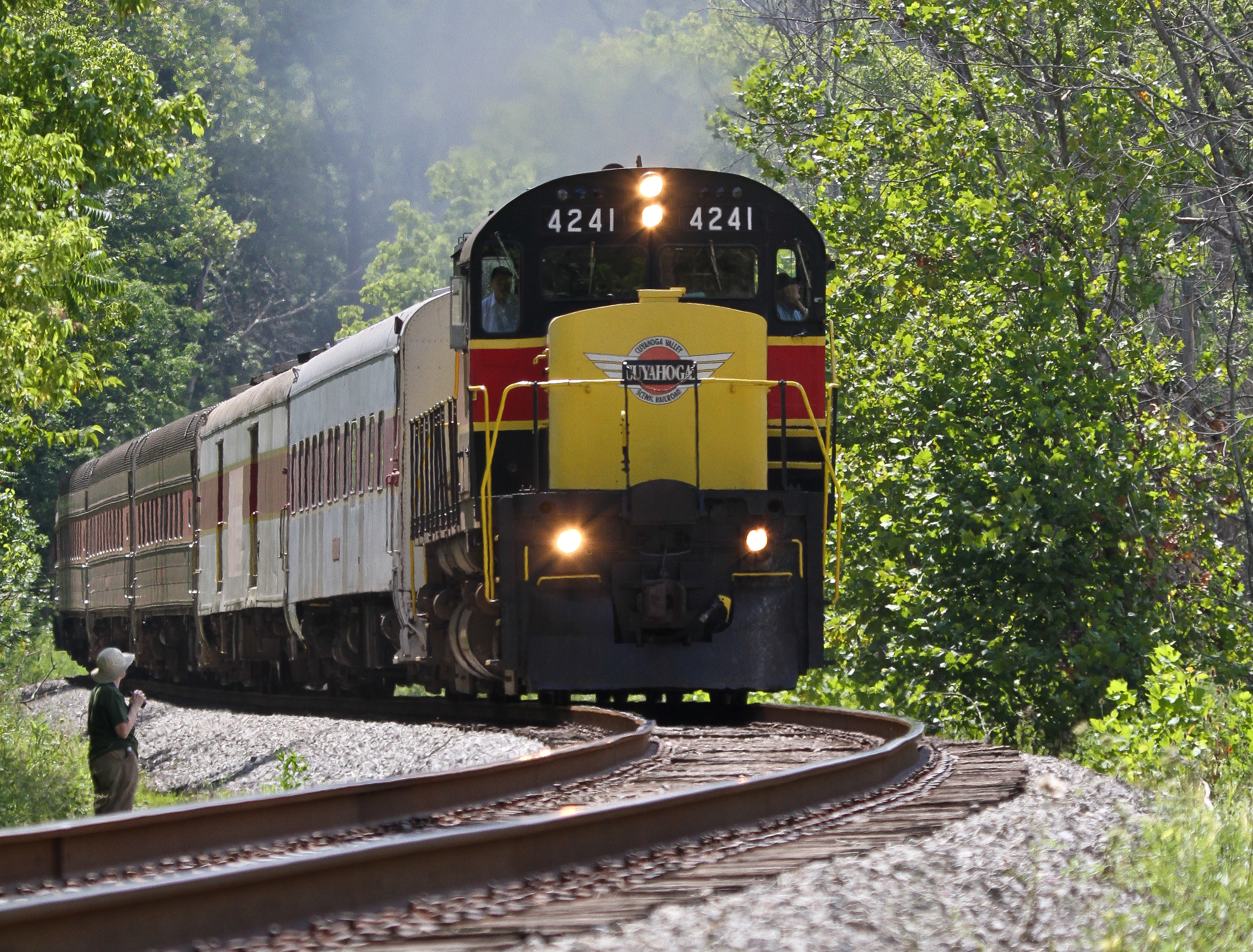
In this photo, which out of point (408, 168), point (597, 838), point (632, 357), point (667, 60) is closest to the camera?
point (597, 838)

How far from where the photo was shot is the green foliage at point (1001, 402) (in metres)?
12.6

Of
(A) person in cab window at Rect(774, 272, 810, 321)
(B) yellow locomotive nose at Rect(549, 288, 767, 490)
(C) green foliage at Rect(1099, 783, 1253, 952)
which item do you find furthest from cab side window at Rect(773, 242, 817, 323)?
(C) green foliage at Rect(1099, 783, 1253, 952)

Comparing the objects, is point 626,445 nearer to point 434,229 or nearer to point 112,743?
point 112,743

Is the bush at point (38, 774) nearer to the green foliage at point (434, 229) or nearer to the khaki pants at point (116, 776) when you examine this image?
the khaki pants at point (116, 776)

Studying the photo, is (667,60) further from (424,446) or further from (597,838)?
(597,838)

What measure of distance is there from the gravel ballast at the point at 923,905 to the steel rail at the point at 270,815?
1.72 metres

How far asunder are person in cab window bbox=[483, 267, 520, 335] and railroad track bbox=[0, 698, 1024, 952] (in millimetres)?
3399

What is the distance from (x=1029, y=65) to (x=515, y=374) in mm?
7250

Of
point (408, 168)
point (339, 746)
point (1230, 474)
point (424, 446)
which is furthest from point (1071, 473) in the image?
point (408, 168)

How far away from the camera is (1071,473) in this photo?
1298 cm

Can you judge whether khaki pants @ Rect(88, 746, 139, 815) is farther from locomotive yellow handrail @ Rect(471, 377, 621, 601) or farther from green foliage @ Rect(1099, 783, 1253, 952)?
green foliage @ Rect(1099, 783, 1253, 952)

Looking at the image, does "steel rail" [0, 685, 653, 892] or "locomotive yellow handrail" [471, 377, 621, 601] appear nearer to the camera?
"steel rail" [0, 685, 653, 892]

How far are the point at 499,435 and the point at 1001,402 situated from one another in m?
4.59

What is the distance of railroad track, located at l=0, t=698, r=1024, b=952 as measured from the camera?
14.0 ft
